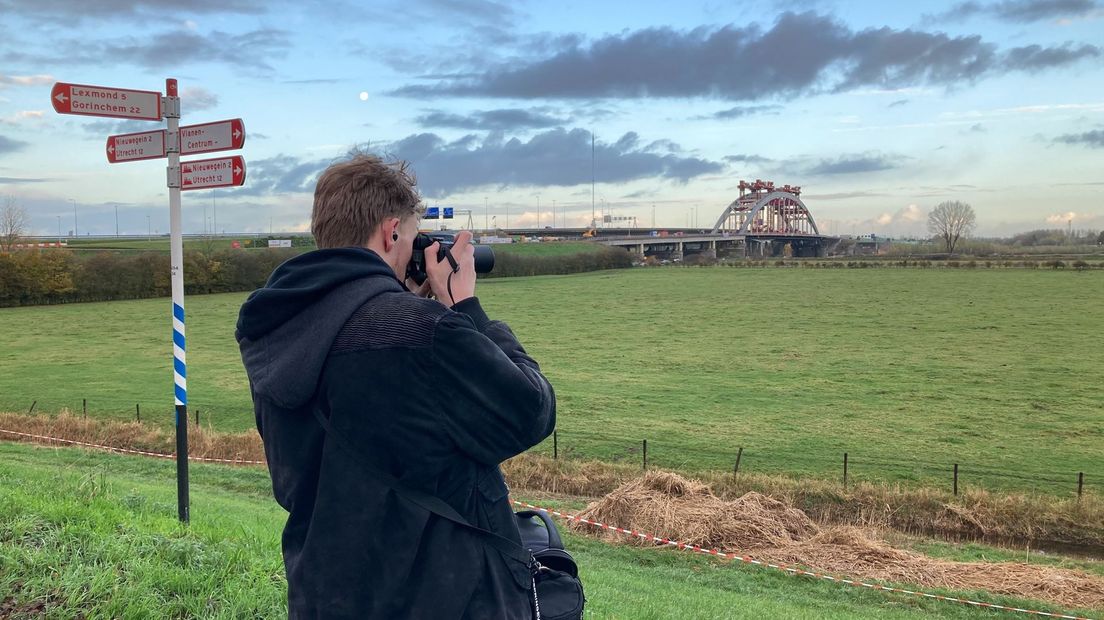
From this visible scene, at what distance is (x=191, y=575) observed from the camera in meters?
4.30

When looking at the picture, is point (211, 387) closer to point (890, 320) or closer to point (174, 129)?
point (174, 129)

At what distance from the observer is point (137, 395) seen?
25.8m

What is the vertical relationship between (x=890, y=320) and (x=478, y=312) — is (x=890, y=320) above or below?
below

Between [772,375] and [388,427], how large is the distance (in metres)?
30.3

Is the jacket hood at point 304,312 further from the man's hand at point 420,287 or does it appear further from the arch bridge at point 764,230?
the arch bridge at point 764,230

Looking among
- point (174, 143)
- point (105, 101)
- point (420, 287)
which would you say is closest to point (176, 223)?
point (174, 143)

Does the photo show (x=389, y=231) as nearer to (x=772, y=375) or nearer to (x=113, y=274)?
(x=772, y=375)

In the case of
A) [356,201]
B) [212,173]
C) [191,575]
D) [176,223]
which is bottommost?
[191,575]

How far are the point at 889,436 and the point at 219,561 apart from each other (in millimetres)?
19958

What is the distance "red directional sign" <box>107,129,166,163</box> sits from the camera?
7660mm

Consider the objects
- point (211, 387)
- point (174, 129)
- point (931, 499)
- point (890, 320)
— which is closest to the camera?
point (174, 129)

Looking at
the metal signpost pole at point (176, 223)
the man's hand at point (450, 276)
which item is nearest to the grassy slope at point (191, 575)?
the metal signpost pole at point (176, 223)

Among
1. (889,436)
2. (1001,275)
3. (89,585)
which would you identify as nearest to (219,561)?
(89,585)

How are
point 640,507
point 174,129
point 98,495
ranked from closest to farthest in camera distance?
point 98,495, point 174,129, point 640,507
